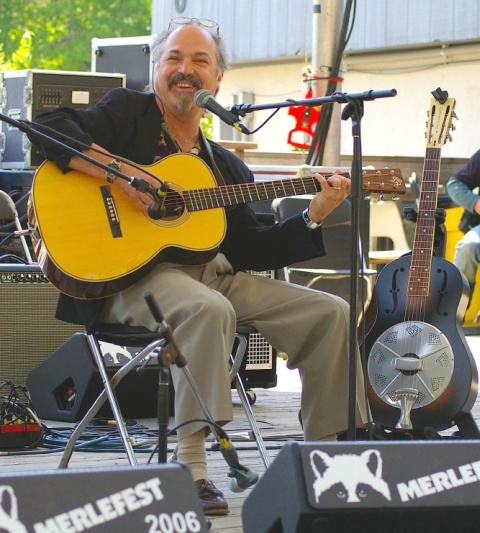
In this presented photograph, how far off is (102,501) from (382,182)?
6.26ft

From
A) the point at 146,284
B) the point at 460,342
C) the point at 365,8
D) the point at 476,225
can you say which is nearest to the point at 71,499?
the point at 146,284

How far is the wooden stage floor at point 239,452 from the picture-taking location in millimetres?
3244

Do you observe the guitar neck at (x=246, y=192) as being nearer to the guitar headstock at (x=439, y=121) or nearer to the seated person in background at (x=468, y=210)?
the guitar headstock at (x=439, y=121)

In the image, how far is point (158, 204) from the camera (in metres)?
2.98

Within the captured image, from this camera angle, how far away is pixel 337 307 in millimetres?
3312

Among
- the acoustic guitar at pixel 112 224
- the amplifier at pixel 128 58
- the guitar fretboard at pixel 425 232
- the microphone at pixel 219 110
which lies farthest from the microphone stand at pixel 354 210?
the amplifier at pixel 128 58

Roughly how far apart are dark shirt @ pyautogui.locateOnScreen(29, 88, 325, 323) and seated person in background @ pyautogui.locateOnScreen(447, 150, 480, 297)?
3868 millimetres

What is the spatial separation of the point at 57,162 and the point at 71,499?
1653 mm

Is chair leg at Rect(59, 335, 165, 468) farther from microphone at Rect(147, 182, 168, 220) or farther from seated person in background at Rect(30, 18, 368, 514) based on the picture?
microphone at Rect(147, 182, 168, 220)

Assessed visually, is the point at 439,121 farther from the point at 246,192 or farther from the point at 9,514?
the point at 9,514

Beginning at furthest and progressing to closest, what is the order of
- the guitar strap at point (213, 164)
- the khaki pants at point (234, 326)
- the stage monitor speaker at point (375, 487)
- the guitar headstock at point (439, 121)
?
the guitar headstock at point (439, 121) → the guitar strap at point (213, 164) → the khaki pants at point (234, 326) → the stage monitor speaker at point (375, 487)

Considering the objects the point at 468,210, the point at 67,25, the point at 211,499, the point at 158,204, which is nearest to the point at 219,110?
the point at 158,204

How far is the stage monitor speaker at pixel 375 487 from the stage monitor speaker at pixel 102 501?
0.71 feet

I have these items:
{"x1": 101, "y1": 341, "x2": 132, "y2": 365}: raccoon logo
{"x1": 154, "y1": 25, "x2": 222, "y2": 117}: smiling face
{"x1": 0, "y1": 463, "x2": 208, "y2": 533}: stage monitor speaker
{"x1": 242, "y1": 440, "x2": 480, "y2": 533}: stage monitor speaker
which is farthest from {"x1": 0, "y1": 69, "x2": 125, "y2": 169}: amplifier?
{"x1": 0, "y1": 463, "x2": 208, "y2": 533}: stage monitor speaker
